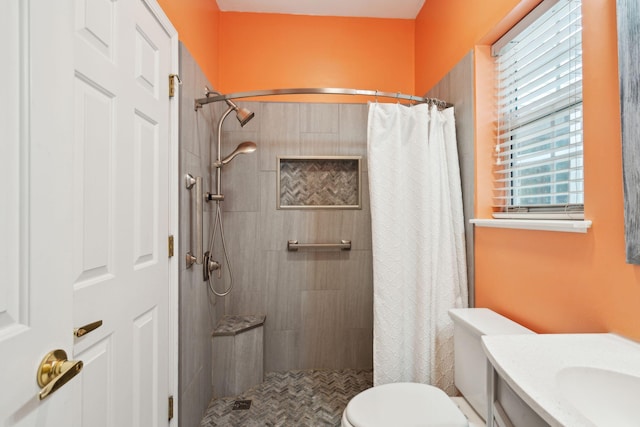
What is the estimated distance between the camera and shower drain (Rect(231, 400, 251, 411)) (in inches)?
79.4

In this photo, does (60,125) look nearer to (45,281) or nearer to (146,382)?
(45,281)

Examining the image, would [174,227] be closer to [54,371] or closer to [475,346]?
[54,371]

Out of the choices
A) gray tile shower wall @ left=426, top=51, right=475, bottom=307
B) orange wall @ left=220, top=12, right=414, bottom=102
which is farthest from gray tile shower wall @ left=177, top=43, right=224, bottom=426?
gray tile shower wall @ left=426, top=51, right=475, bottom=307

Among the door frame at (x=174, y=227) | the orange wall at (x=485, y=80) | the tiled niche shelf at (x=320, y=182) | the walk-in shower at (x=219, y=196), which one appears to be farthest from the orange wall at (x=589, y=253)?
the door frame at (x=174, y=227)

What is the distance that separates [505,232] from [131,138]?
1612 mm

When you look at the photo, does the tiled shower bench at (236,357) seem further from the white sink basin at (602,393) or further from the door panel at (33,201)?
the white sink basin at (602,393)

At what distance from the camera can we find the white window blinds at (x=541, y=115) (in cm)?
118

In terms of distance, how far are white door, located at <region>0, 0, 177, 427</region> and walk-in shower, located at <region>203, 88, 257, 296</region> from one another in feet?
1.73

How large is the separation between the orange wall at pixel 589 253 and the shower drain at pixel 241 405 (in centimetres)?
157

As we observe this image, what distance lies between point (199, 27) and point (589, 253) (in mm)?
2256

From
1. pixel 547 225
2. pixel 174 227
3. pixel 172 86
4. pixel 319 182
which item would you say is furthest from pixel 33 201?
pixel 319 182

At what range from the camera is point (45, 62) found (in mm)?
622

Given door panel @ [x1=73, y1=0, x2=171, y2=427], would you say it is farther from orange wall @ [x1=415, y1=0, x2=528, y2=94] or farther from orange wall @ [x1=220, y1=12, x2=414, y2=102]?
orange wall @ [x1=415, y1=0, x2=528, y2=94]

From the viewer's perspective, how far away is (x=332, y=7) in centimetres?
241
